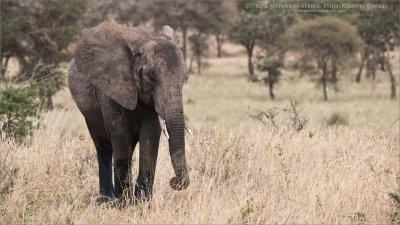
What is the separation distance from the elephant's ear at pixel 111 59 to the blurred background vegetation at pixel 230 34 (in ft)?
17.4

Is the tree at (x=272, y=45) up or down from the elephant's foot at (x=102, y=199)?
up

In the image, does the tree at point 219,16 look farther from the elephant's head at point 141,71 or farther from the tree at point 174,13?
the elephant's head at point 141,71

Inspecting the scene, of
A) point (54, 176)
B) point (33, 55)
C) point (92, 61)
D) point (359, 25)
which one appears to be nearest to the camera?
point (92, 61)

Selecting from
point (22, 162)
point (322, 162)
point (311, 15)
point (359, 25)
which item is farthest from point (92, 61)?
point (311, 15)

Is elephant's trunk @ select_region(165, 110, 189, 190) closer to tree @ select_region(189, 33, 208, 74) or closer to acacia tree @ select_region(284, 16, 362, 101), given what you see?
acacia tree @ select_region(284, 16, 362, 101)

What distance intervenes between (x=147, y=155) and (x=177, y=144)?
0.61 meters

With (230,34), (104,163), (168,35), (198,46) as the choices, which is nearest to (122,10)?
(198,46)

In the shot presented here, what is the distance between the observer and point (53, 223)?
18.5 feet

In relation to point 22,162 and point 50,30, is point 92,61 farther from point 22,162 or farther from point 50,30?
point 50,30

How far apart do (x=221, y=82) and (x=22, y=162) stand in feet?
112

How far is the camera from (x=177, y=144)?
5648 millimetres

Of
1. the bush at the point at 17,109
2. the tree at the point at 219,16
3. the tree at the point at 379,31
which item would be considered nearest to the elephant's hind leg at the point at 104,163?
the bush at the point at 17,109

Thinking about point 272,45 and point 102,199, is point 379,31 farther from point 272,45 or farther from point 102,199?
point 102,199

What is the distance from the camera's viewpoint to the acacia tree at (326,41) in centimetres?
3350
